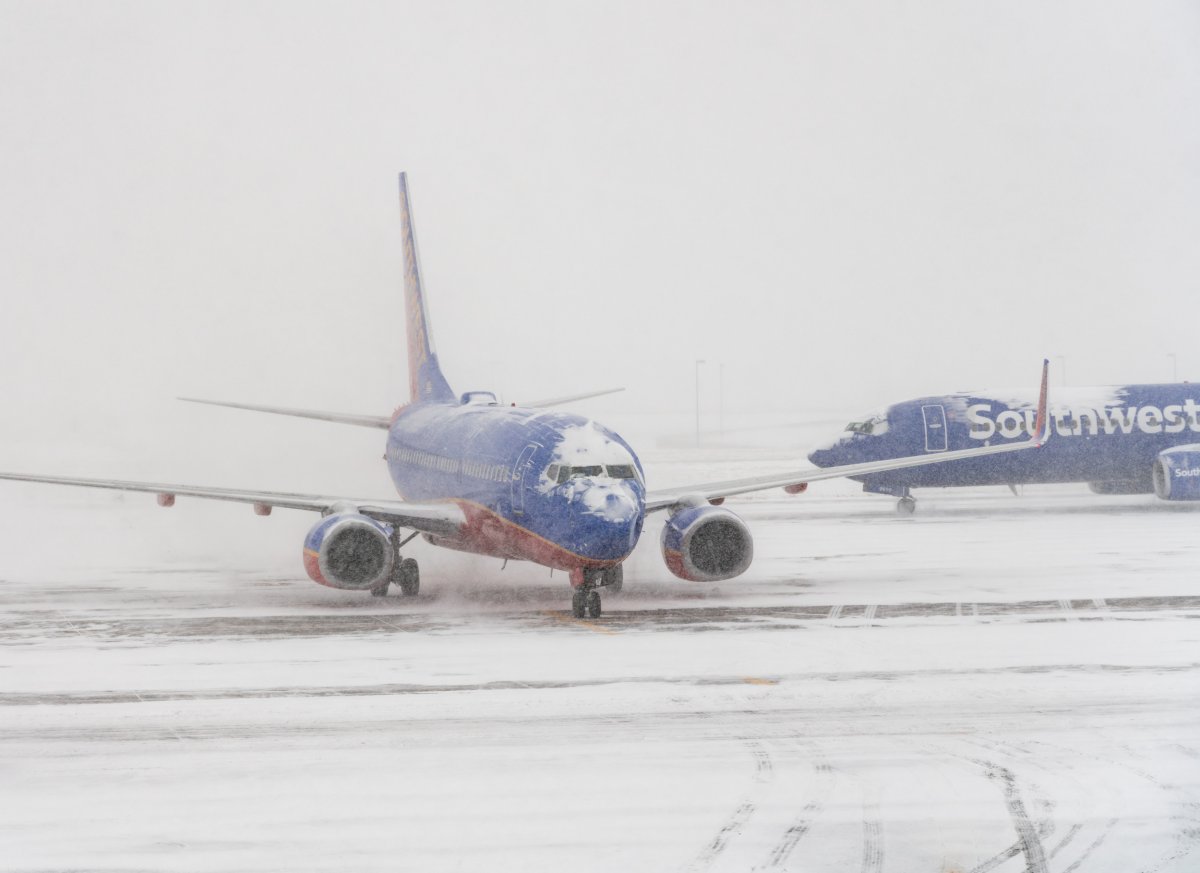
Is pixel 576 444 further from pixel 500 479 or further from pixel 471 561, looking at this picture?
pixel 471 561

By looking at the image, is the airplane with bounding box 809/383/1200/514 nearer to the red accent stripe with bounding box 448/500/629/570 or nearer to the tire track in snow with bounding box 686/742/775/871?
the red accent stripe with bounding box 448/500/629/570

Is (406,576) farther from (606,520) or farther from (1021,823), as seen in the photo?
(1021,823)

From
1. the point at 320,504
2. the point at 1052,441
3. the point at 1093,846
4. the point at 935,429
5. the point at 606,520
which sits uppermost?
the point at 935,429

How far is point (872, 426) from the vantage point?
51469mm

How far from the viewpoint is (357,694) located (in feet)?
60.6

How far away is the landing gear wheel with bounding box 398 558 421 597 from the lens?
30.0 meters

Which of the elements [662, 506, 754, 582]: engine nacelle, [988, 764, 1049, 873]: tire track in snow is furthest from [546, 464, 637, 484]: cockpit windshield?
[988, 764, 1049, 873]: tire track in snow

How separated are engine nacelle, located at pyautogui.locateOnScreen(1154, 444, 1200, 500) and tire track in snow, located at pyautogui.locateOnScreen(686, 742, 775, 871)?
39.6 metres

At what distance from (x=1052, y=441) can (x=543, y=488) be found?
101 ft

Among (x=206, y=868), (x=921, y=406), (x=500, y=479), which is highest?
(x=921, y=406)

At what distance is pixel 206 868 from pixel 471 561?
26135 mm

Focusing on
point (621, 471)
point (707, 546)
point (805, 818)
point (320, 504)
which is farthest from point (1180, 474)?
point (805, 818)

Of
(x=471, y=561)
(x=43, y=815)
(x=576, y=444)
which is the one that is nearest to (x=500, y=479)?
(x=576, y=444)

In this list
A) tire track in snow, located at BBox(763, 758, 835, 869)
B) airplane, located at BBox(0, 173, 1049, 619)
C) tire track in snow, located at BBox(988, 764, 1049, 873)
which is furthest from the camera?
airplane, located at BBox(0, 173, 1049, 619)
